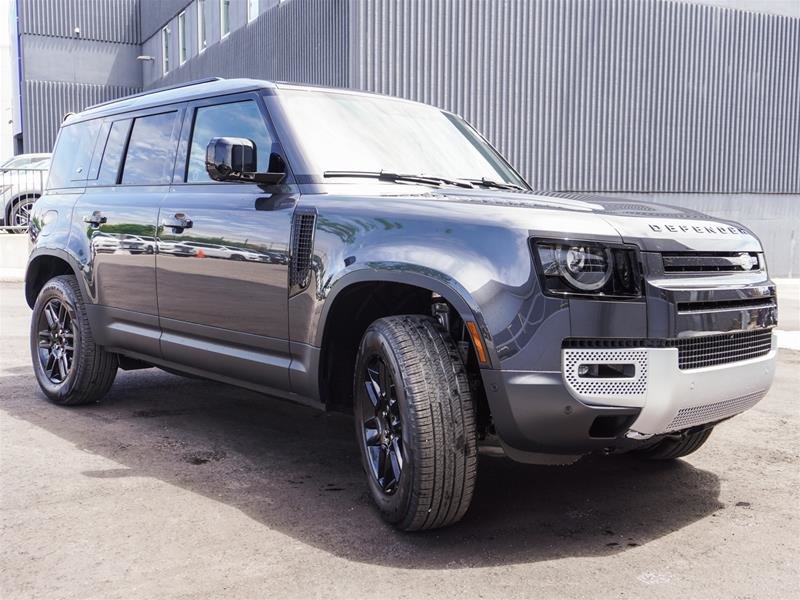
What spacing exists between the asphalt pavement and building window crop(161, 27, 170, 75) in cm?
3213

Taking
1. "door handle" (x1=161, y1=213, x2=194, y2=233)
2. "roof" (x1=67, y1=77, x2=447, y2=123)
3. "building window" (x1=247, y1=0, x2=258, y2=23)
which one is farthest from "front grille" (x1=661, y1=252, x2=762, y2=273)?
"building window" (x1=247, y1=0, x2=258, y2=23)

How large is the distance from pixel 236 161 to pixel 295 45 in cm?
1688

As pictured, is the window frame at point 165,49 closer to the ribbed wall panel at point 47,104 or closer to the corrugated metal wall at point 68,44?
the ribbed wall panel at point 47,104

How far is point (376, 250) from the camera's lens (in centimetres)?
366

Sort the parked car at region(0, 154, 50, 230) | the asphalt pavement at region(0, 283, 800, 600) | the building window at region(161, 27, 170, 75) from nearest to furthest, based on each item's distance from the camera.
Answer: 1. the asphalt pavement at region(0, 283, 800, 600)
2. the parked car at region(0, 154, 50, 230)
3. the building window at region(161, 27, 170, 75)

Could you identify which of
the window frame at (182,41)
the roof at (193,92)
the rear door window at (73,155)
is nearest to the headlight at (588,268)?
the roof at (193,92)

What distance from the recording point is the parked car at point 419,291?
321 cm

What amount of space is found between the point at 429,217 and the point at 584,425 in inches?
39.3

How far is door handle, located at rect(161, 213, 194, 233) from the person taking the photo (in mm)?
4764

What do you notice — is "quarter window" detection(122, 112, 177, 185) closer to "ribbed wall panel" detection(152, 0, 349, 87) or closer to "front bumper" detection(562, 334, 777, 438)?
"front bumper" detection(562, 334, 777, 438)

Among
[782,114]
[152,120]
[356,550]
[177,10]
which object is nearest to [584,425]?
[356,550]

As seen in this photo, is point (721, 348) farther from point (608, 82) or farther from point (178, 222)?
point (608, 82)

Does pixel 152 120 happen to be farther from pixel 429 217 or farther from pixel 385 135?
pixel 429 217

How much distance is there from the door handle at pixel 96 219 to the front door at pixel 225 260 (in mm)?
771
